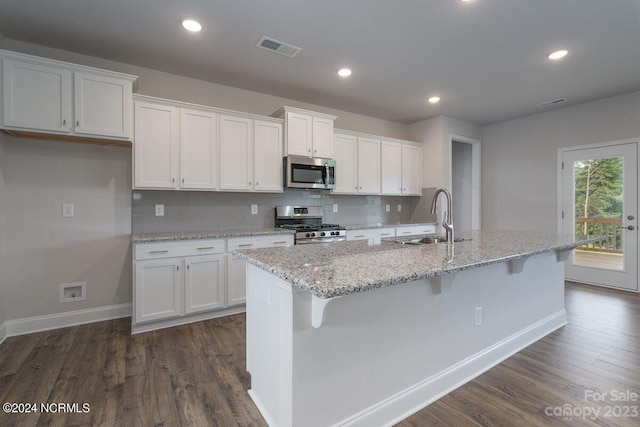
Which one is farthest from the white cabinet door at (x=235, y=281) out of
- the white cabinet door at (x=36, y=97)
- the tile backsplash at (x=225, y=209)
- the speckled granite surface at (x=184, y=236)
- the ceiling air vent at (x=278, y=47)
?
the ceiling air vent at (x=278, y=47)

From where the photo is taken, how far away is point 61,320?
2.90 metres

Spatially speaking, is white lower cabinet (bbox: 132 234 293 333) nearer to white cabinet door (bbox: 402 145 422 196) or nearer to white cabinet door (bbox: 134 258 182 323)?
white cabinet door (bbox: 134 258 182 323)

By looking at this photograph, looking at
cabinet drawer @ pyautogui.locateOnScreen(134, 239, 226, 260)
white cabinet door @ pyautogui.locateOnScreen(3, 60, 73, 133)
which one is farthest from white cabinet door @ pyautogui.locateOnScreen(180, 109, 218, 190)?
white cabinet door @ pyautogui.locateOnScreen(3, 60, 73, 133)

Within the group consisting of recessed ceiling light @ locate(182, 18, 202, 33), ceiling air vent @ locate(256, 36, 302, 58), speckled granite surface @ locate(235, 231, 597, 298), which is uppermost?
ceiling air vent @ locate(256, 36, 302, 58)

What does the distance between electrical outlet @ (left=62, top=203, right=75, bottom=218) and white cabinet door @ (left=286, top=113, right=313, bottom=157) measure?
225 centimetres

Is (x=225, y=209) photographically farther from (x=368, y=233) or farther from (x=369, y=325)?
(x=369, y=325)

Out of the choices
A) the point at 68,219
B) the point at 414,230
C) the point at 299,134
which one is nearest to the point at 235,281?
the point at 68,219

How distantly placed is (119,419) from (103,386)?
42 cm

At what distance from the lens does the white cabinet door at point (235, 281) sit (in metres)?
3.16

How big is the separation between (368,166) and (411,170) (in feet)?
3.00

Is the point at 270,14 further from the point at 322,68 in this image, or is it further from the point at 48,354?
the point at 48,354

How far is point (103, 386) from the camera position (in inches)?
76.3

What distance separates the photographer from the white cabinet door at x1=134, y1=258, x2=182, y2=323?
2737 millimetres

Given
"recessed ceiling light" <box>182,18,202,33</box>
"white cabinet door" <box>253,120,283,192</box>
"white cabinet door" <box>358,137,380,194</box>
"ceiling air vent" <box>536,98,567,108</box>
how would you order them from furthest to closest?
"white cabinet door" <box>358,137,380,194</box> → "ceiling air vent" <box>536,98,567,108</box> → "white cabinet door" <box>253,120,283,192</box> → "recessed ceiling light" <box>182,18,202,33</box>
